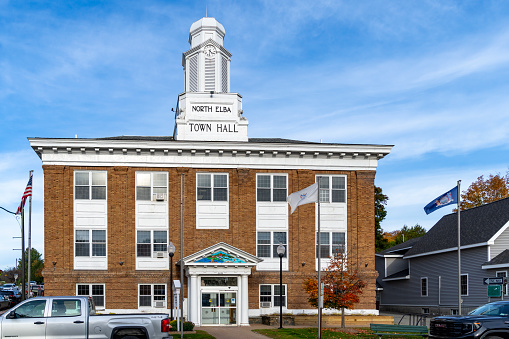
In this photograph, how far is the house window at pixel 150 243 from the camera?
3934cm

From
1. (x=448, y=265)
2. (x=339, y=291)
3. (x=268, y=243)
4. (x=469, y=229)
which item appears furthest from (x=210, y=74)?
(x=448, y=265)

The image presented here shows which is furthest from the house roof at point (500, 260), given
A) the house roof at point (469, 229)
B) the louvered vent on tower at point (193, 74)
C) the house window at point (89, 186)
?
the house window at point (89, 186)

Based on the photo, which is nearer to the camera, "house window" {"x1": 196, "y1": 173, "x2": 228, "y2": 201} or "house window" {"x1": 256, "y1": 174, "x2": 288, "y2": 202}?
"house window" {"x1": 196, "y1": 173, "x2": 228, "y2": 201}

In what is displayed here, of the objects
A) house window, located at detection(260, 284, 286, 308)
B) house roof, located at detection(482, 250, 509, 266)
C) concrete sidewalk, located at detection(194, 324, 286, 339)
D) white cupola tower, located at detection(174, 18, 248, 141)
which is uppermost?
white cupola tower, located at detection(174, 18, 248, 141)

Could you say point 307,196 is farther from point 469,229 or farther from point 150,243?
point 469,229

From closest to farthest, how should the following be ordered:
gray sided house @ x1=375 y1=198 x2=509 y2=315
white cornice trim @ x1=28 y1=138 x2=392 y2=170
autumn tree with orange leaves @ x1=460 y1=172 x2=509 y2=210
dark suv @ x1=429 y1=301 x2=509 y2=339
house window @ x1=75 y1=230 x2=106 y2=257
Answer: dark suv @ x1=429 y1=301 x2=509 y2=339
house window @ x1=75 y1=230 x2=106 y2=257
white cornice trim @ x1=28 y1=138 x2=392 y2=170
gray sided house @ x1=375 y1=198 x2=509 y2=315
autumn tree with orange leaves @ x1=460 y1=172 x2=509 y2=210

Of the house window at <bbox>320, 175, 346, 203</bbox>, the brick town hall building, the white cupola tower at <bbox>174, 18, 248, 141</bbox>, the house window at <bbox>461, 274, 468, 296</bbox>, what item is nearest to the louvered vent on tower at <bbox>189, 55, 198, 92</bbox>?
the white cupola tower at <bbox>174, 18, 248, 141</bbox>

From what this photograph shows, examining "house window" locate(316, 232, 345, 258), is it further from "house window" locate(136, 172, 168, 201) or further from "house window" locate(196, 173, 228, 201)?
"house window" locate(136, 172, 168, 201)

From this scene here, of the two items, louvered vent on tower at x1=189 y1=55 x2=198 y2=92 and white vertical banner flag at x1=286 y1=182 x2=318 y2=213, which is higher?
louvered vent on tower at x1=189 y1=55 x2=198 y2=92

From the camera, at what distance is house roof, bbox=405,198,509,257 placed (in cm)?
4166

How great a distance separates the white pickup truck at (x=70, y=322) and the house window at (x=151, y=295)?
63.8 ft

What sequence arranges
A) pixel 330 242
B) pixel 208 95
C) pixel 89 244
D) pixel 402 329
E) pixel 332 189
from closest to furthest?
pixel 402 329 < pixel 89 244 < pixel 330 242 < pixel 332 189 < pixel 208 95

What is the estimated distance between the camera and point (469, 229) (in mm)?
45531

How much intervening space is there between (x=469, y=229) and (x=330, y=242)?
38.5ft
